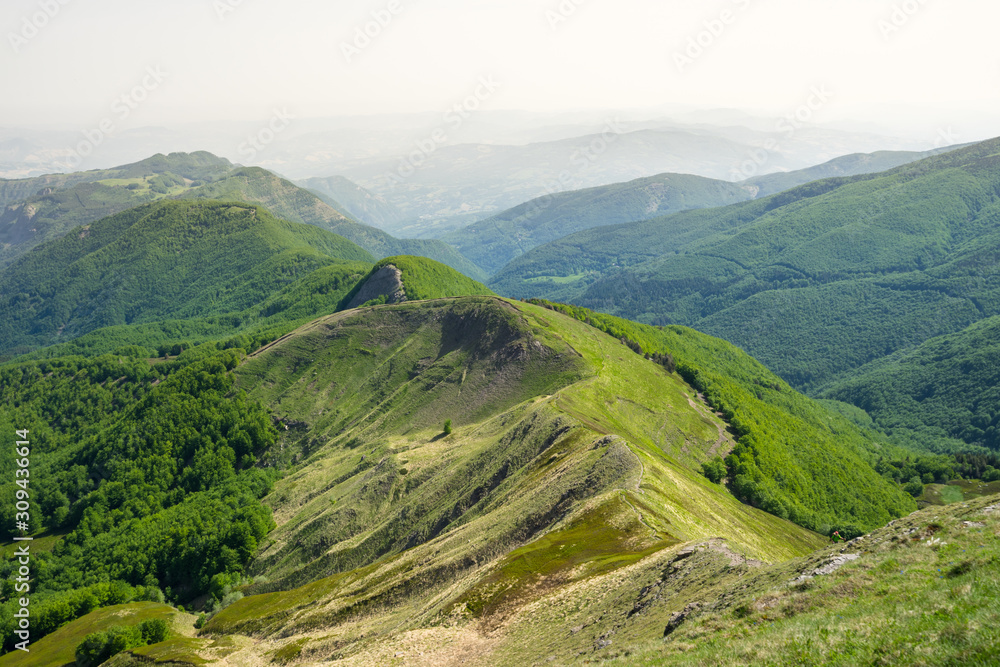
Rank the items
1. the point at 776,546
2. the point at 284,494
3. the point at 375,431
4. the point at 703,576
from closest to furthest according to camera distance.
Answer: the point at 703,576, the point at 776,546, the point at 284,494, the point at 375,431

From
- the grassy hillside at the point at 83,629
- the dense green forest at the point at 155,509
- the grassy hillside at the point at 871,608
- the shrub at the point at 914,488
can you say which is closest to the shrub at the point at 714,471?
the grassy hillside at the point at 871,608

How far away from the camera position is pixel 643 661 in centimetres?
3147

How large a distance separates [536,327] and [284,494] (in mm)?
87764

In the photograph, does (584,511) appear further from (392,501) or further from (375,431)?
(375,431)

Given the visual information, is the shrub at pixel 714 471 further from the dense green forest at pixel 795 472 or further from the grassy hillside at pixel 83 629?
the grassy hillside at pixel 83 629

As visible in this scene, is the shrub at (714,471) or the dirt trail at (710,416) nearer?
the shrub at (714,471)

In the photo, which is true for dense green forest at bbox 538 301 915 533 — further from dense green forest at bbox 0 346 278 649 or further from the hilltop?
dense green forest at bbox 0 346 278 649

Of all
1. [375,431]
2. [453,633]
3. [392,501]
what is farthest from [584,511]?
[375,431]

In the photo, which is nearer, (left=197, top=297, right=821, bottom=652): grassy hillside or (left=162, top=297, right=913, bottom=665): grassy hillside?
(left=162, top=297, right=913, bottom=665): grassy hillside

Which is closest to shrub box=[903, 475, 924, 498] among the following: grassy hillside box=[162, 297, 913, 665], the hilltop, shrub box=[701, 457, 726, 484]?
the hilltop

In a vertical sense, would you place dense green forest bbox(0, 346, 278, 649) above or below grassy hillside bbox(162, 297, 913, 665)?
below

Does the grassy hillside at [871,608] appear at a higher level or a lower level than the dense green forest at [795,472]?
higher

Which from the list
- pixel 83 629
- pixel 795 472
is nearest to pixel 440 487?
pixel 83 629

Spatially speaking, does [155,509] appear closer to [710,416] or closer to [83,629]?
[83,629]
